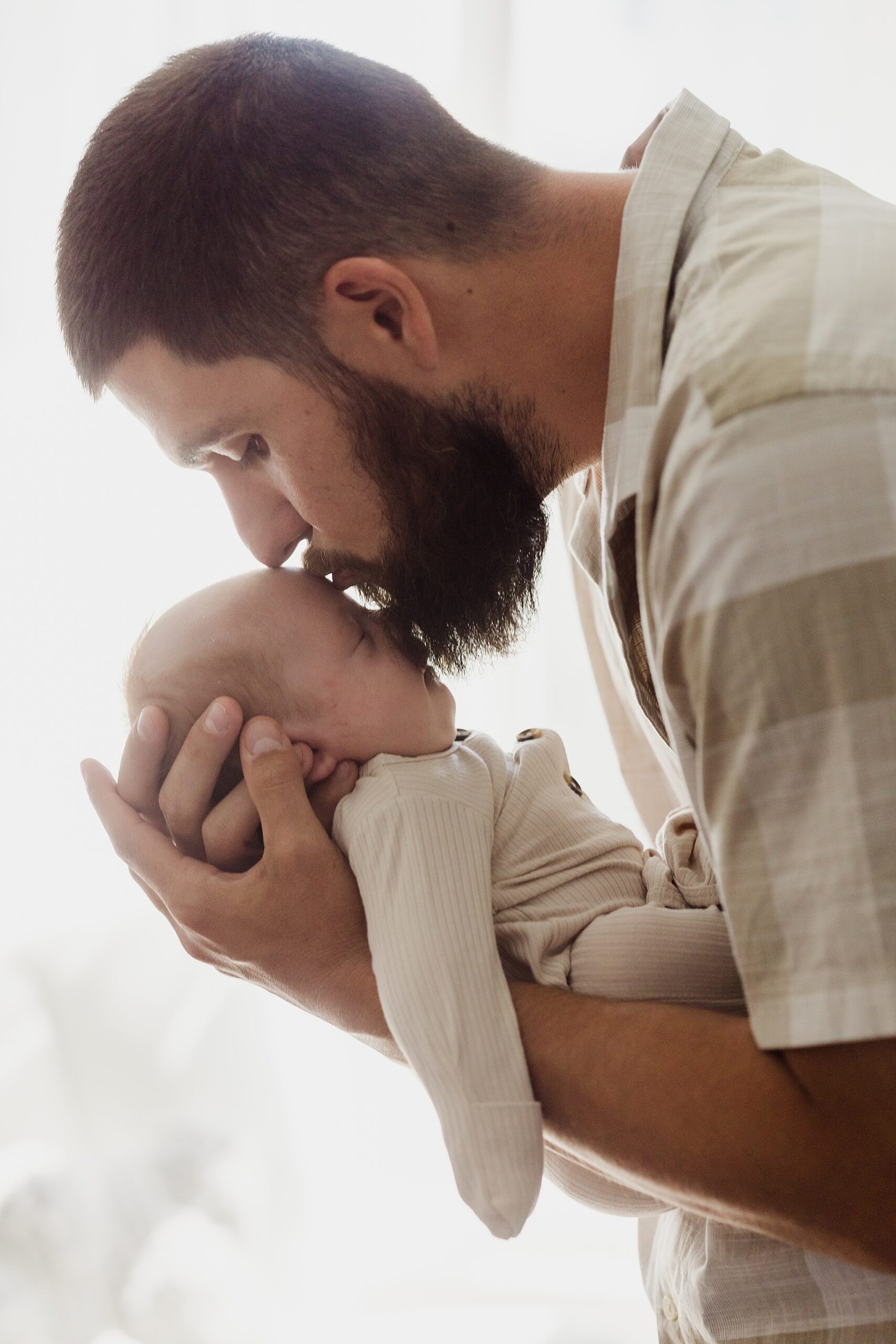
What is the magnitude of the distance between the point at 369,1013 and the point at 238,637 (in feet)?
1.47

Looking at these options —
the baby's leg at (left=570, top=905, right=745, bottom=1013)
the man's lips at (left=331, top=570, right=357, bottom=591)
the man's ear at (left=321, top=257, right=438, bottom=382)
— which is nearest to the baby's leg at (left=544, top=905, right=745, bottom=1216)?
the baby's leg at (left=570, top=905, right=745, bottom=1013)

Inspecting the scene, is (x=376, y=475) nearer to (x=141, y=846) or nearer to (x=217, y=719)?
(x=217, y=719)

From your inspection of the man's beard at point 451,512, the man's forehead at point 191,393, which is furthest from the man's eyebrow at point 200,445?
the man's beard at point 451,512

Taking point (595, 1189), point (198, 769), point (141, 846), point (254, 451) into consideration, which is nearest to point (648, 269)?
point (254, 451)

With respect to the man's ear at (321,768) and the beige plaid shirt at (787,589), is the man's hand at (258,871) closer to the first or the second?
A: the man's ear at (321,768)

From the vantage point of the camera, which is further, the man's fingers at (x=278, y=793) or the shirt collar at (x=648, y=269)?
the man's fingers at (x=278, y=793)

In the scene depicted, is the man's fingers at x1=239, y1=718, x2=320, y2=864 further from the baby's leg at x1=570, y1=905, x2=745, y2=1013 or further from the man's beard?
the baby's leg at x1=570, y1=905, x2=745, y2=1013

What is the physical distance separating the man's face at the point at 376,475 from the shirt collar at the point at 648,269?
0.72ft

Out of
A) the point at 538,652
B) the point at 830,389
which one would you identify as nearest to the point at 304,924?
the point at 830,389

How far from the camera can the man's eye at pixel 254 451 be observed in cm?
119

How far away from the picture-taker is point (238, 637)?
1.25 meters

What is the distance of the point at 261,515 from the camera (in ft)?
4.17

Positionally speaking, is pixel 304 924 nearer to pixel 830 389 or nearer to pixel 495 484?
pixel 495 484

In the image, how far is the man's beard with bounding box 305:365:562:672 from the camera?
1154mm
